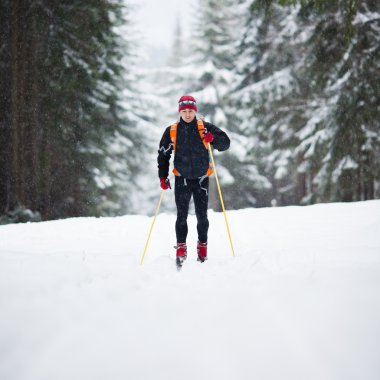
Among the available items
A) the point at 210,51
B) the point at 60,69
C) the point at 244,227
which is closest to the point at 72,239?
the point at 244,227

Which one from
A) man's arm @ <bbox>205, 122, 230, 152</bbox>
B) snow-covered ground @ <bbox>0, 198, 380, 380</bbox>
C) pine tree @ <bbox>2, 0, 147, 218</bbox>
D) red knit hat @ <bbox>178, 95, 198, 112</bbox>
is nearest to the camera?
snow-covered ground @ <bbox>0, 198, 380, 380</bbox>

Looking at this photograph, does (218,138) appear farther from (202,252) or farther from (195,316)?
(195,316)

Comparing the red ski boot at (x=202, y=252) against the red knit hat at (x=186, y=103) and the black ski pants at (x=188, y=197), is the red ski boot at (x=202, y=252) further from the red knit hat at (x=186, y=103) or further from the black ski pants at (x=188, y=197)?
the red knit hat at (x=186, y=103)

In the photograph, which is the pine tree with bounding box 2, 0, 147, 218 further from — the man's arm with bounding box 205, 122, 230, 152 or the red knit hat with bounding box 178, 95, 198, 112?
the man's arm with bounding box 205, 122, 230, 152

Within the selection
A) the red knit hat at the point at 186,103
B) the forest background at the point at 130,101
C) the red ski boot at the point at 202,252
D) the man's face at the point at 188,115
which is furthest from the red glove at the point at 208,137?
the forest background at the point at 130,101

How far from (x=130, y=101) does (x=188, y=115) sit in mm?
15659

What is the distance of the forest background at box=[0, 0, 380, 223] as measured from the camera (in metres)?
9.77

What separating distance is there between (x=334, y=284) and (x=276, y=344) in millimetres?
1107

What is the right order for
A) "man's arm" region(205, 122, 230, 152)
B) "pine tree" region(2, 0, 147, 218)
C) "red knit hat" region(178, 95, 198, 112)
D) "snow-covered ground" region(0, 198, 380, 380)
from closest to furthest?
"snow-covered ground" region(0, 198, 380, 380), "red knit hat" region(178, 95, 198, 112), "man's arm" region(205, 122, 230, 152), "pine tree" region(2, 0, 147, 218)

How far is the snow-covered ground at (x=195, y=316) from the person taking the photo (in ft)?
7.79

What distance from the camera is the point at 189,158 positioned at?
4.61 metres

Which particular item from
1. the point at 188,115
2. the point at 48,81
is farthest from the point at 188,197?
the point at 48,81

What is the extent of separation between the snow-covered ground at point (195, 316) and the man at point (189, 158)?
451 millimetres

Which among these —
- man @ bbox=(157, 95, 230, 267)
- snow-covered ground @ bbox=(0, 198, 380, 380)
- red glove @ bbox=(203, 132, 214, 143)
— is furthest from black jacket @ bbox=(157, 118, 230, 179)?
snow-covered ground @ bbox=(0, 198, 380, 380)
